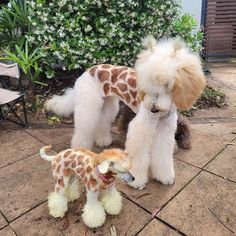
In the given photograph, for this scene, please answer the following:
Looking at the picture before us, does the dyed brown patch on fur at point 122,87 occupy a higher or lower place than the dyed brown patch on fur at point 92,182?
higher

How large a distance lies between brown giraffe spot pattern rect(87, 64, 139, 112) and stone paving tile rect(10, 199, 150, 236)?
42.6 inches

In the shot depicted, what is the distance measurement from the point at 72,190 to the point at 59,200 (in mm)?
182

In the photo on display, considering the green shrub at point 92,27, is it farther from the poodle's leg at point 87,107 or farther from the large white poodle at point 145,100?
the poodle's leg at point 87,107

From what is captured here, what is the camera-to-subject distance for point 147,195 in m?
2.52

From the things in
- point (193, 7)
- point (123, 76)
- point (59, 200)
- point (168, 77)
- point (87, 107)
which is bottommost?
point (59, 200)

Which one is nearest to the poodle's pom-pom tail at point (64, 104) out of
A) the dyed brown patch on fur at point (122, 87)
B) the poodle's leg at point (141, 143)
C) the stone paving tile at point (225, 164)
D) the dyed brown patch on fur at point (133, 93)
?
the dyed brown patch on fur at point (122, 87)

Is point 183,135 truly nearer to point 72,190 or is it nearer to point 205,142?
point 205,142

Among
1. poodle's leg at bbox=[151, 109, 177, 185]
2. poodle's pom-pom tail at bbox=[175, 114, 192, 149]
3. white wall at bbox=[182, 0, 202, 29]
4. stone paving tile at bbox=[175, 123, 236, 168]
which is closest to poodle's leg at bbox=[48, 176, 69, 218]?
poodle's leg at bbox=[151, 109, 177, 185]

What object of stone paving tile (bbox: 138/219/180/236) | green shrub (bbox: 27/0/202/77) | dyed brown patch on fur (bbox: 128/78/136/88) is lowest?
→ stone paving tile (bbox: 138/219/180/236)

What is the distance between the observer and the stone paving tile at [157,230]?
6.93ft

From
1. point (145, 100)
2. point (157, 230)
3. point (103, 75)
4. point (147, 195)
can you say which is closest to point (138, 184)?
point (147, 195)

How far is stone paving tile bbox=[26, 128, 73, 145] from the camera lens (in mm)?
3490

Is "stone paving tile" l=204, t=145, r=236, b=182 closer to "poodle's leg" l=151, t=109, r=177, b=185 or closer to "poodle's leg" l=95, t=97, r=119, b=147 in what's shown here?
"poodle's leg" l=151, t=109, r=177, b=185

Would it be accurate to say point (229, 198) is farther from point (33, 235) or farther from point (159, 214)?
point (33, 235)
